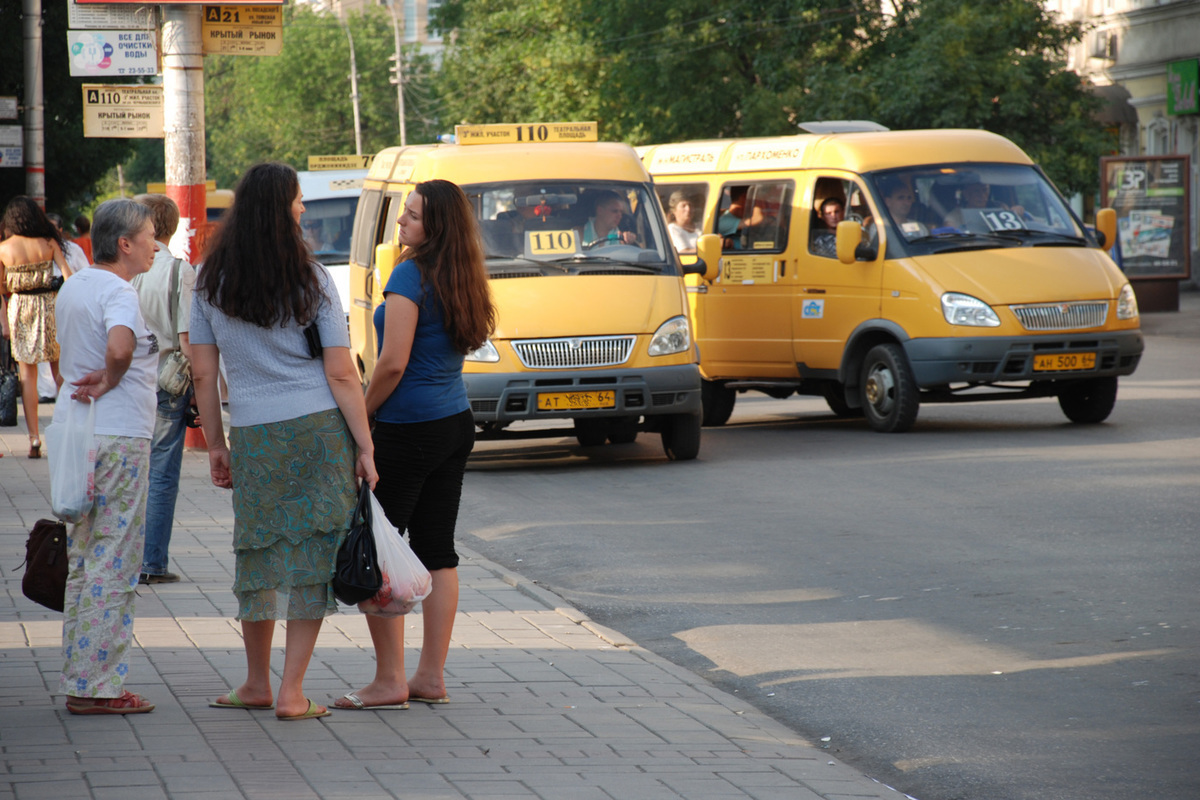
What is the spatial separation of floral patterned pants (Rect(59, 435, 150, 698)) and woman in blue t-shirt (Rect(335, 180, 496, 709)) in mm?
761

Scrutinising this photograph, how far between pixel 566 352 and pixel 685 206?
13.1 ft

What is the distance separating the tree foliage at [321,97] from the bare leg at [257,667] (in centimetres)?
7960

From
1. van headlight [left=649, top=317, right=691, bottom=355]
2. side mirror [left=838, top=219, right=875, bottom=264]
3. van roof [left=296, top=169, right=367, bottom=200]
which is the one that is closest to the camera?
van headlight [left=649, top=317, right=691, bottom=355]

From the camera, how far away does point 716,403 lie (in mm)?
15422

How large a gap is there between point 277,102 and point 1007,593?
3221 inches

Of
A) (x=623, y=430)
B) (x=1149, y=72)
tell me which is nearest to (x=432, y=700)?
(x=623, y=430)

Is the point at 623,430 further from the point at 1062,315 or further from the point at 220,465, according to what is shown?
the point at 220,465

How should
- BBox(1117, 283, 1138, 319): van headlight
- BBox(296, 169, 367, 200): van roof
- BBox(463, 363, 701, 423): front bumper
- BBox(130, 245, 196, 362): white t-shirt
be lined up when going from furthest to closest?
BBox(296, 169, 367, 200): van roof < BBox(1117, 283, 1138, 319): van headlight < BBox(463, 363, 701, 423): front bumper < BBox(130, 245, 196, 362): white t-shirt

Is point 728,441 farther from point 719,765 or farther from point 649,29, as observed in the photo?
point 649,29

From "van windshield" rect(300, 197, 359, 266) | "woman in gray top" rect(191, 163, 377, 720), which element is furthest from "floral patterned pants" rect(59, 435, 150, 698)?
"van windshield" rect(300, 197, 359, 266)

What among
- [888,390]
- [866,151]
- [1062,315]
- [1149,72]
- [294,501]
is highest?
[1149,72]

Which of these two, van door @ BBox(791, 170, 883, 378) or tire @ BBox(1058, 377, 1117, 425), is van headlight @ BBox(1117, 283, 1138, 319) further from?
van door @ BBox(791, 170, 883, 378)

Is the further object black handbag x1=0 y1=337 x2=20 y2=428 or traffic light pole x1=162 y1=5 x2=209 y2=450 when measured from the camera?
black handbag x1=0 y1=337 x2=20 y2=428

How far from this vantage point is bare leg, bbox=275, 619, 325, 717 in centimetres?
532
